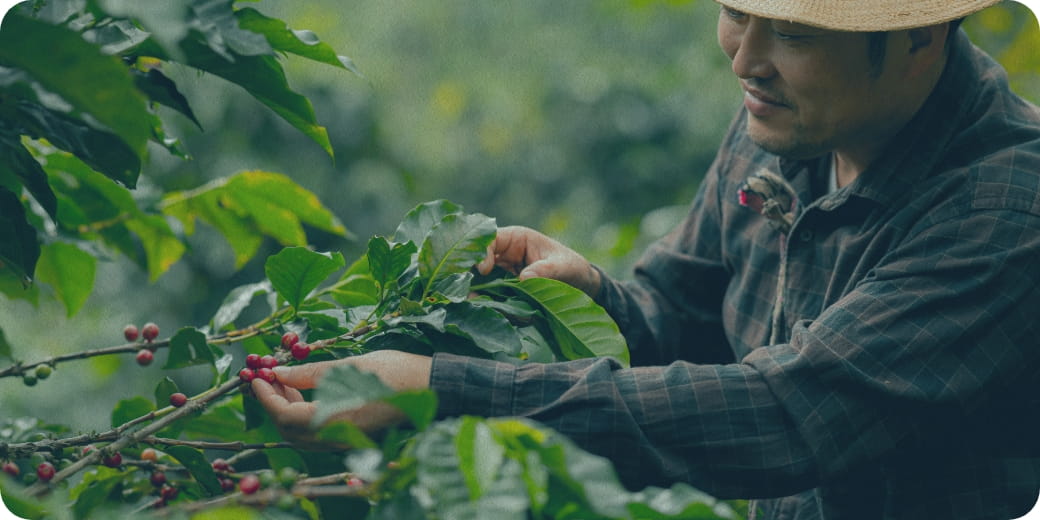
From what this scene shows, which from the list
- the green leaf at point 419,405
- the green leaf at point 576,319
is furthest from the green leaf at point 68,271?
the green leaf at point 419,405

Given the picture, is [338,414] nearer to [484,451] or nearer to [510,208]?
[484,451]

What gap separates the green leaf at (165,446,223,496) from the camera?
1.03 metres

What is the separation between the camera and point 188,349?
1.09 m

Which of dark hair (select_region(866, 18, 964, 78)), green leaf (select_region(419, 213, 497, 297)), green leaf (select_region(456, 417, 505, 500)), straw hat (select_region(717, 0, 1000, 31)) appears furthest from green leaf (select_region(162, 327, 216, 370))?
dark hair (select_region(866, 18, 964, 78))

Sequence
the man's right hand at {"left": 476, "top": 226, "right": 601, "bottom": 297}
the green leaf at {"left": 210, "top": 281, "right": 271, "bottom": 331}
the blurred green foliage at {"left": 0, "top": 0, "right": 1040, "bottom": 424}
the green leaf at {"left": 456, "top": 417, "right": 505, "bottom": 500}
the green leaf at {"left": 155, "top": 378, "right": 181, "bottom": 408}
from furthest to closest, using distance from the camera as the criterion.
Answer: the blurred green foliage at {"left": 0, "top": 0, "right": 1040, "bottom": 424} → the man's right hand at {"left": 476, "top": 226, "right": 601, "bottom": 297} → the green leaf at {"left": 210, "top": 281, "right": 271, "bottom": 331} → the green leaf at {"left": 155, "top": 378, "right": 181, "bottom": 408} → the green leaf at {"left": 456, "top": 417, "right": 505, "bottom": 500}

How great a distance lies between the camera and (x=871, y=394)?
44.9 inches

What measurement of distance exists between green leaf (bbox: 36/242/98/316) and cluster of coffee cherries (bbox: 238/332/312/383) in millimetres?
558

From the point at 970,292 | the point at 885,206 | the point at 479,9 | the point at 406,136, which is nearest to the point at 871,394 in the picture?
the point at 970,292

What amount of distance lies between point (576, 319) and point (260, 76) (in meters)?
0.47

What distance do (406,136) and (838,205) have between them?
4.72 meters

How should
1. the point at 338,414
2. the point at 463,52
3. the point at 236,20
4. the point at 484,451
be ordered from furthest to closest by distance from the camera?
the point at 463,52 → the point at 338,414 → the point at 236,20 → the point at 484,451

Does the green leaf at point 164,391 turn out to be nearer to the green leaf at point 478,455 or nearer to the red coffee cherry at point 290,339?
the red coffee cherry at point 290,339

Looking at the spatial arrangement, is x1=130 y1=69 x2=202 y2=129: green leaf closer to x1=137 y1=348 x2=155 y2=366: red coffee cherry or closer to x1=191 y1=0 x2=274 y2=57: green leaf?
x1=191 y1=0 x2=274 y2=57: green leaf

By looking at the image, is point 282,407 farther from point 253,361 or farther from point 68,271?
point 68,271
